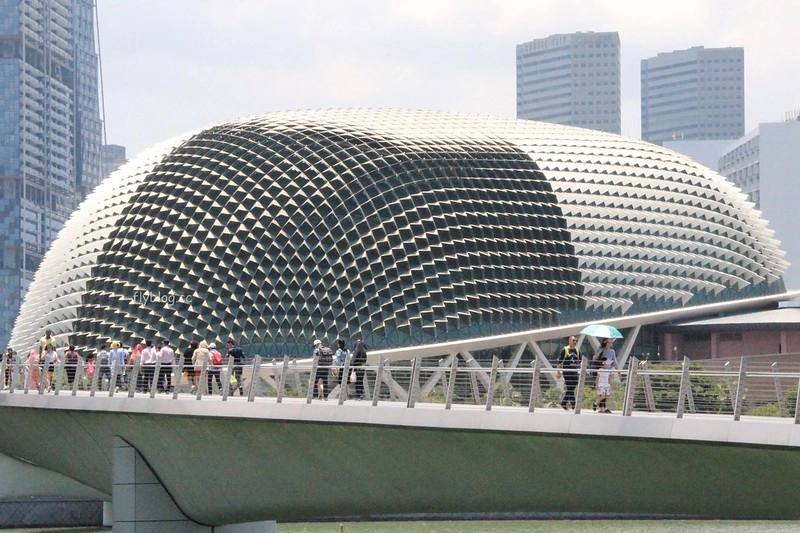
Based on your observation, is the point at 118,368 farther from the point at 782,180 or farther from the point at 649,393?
the point at 782,180

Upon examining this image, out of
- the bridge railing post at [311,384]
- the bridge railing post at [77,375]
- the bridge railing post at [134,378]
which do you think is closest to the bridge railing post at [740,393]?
the bridge railing post at [311,384]

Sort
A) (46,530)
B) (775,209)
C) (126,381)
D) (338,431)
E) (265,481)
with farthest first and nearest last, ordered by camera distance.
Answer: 1. (775,209)
2. (46,530)
3. (126,381)
4. (265,481)
5. (338,431)

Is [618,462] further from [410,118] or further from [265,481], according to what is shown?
[410,118]

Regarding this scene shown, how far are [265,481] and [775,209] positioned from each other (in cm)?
13221

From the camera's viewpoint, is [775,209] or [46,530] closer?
[46,530]

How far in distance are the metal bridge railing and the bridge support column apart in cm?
183

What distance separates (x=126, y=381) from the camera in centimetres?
4012

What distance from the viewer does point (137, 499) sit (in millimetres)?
40219

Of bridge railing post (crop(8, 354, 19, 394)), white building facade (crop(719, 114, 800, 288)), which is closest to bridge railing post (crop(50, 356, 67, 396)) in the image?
bridge railing post (crop(8, 354, 19, 394))

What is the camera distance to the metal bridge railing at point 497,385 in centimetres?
2255

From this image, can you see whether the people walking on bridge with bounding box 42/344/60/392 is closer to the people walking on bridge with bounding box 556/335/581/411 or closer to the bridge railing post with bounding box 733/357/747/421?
the people walking on bridge with bounding box 556/335/581/411

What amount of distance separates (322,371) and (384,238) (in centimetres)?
5264

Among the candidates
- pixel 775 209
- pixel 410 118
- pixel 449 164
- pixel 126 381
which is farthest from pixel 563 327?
pixel 775 209

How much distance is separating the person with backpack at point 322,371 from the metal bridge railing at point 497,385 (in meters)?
0.04
